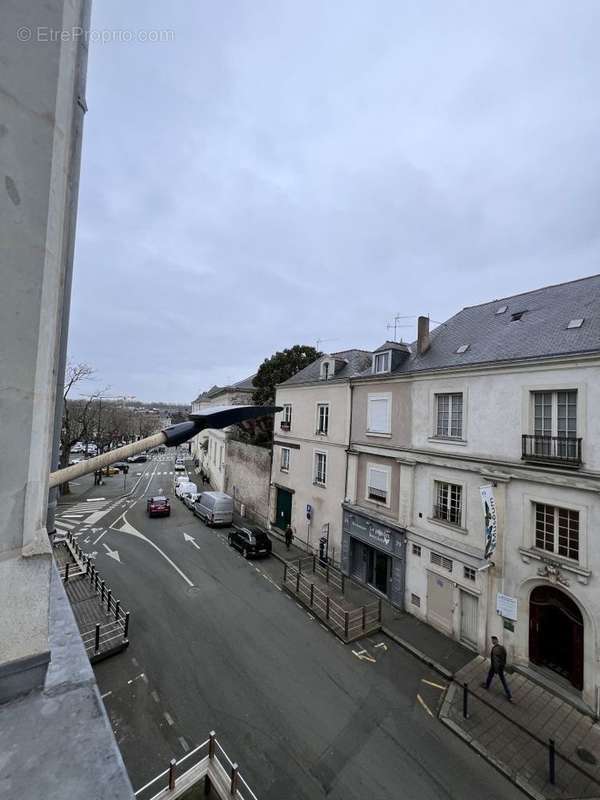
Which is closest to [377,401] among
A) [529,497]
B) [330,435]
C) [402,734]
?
[330,435]

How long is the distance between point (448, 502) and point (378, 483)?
332 centimetres

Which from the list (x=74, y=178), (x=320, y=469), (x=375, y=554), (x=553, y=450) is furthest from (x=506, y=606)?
(x=74, y=178)

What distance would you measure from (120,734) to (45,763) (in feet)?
30.3

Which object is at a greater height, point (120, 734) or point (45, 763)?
point (45, 763)

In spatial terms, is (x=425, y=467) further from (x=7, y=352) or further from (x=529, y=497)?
(x=7, y=352)

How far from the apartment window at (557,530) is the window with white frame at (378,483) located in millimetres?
5555

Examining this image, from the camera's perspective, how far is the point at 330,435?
1864 cm

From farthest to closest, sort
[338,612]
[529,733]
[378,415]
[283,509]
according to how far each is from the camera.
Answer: [283,509] → [378,415] → [338,612] → [529,733]

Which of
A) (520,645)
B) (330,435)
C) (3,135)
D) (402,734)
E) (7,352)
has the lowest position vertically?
(402,734)

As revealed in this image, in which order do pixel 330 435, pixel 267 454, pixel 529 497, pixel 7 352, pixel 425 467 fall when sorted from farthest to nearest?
pixel 267 454, pixel 330 435, pixel 425 467, pixel 529 497, pixel 7 352

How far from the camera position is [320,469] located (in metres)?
19.3

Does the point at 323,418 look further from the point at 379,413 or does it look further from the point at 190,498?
the point at 190,498

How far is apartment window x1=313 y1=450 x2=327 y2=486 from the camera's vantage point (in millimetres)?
18819

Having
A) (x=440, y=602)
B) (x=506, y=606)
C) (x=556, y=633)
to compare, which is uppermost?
(x=506, y=606)
